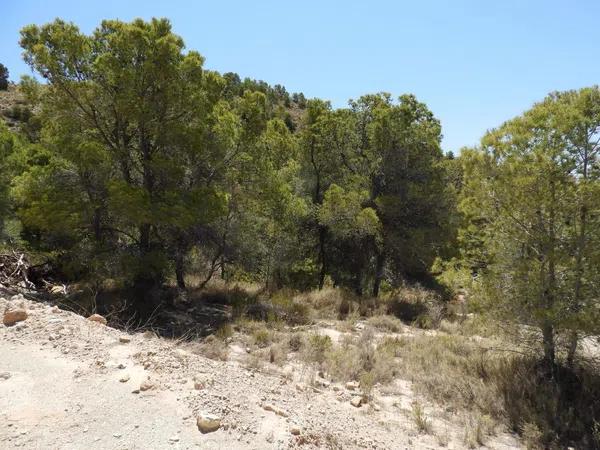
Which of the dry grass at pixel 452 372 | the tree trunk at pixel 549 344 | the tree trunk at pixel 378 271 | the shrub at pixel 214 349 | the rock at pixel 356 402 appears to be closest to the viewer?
the rock at pixel 356 402

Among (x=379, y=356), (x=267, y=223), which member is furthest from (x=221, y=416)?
(x=267, y=223)

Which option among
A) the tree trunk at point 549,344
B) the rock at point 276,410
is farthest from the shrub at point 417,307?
the rock at point 276,410

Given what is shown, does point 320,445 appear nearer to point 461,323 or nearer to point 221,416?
point 221,416

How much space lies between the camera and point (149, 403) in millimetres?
4852

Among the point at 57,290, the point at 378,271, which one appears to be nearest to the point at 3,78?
the point at 57,290

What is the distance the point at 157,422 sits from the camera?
4.57 metres

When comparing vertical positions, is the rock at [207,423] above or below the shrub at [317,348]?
above

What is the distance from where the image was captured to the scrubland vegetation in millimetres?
7195

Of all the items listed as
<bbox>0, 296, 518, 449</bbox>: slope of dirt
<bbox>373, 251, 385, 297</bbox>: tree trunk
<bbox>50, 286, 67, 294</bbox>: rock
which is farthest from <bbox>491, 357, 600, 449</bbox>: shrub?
<bbox>50, 286, 67, 294</bbox>: rock

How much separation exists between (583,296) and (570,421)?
1.94m

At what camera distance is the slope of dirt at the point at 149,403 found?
4.43 m

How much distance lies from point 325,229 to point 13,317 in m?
11.1

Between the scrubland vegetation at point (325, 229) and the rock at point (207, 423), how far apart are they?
2.85 metres

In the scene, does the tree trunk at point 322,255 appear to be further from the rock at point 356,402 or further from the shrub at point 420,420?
the shrub at point 420,420
